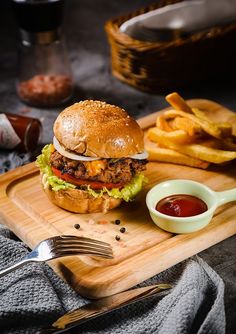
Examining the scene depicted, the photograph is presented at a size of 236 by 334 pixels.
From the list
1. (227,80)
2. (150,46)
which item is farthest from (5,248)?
(227,80)

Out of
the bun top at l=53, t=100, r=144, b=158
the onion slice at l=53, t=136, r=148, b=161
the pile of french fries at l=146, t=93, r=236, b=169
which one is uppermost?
the bun top at l=53, t=100, r=144, b=158

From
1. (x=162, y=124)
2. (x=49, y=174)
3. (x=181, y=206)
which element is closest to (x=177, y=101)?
(x=162, y=124)

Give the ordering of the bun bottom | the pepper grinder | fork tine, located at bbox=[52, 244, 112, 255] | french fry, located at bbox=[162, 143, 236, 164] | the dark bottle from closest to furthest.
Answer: fork tine, located at bbox=[52, 244, 112, 255] < the bun bottom < french fry, located at bbox=[162, 143, 236, 164] < the dark bottle < the pepper grinder

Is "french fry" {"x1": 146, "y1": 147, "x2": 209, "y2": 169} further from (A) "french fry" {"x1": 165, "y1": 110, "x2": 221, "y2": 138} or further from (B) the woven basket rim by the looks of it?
(B) the woven basket rim

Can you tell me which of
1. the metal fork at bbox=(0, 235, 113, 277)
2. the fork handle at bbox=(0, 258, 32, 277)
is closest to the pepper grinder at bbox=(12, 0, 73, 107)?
the metal fork at bbox=(0, 235, 113, 277)

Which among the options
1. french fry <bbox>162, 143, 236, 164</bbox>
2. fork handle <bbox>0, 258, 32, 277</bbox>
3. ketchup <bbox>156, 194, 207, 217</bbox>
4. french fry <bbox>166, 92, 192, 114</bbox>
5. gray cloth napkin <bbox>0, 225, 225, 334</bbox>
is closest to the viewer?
gray cloth napkin <bbox>0, 225, 225, 334</bbox>

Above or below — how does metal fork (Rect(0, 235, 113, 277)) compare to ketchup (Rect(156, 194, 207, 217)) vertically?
above

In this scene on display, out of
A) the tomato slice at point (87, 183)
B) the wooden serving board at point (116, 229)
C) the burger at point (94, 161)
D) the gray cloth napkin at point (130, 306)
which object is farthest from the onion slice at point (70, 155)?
the gray cloth napkin at point (130, 306)
